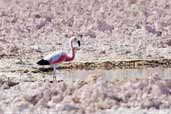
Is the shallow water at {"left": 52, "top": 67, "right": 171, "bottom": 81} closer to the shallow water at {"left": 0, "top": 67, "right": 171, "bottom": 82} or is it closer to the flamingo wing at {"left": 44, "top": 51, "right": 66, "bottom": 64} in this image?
the shallow water at {"left": 0, "top": 67, "right": 171, "bottom": 82}

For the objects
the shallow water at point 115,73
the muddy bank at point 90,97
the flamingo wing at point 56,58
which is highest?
the flamingo wing at point 56,58

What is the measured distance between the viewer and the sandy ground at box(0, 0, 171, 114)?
977cm

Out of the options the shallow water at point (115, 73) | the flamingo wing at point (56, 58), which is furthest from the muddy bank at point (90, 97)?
the flamingo wing at point (56, 58)

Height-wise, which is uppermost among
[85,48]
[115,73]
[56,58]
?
[85,48]

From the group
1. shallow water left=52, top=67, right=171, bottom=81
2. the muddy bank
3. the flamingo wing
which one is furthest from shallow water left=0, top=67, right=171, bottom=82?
the muddy bank

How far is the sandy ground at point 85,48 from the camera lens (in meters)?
9.77

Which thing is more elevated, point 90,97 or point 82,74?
point 82,74

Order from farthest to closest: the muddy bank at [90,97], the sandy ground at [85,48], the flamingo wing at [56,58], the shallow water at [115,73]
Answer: the flamingo wing at [56,58] < the shallow water at [115,73] < the sandy ground at [85,48] < the muddy bank at [90,97]

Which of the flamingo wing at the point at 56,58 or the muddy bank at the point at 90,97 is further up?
the flamingo wing at the point at 56,58

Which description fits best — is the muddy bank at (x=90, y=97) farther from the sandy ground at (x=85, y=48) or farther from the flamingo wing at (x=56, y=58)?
the flamingo wing at (x=56, y=58)

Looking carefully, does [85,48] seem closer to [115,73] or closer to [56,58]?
[115,73]

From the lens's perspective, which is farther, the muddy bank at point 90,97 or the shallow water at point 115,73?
the shallow water at point 115,73

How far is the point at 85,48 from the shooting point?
58.6ft

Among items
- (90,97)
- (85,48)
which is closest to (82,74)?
(90,97)
